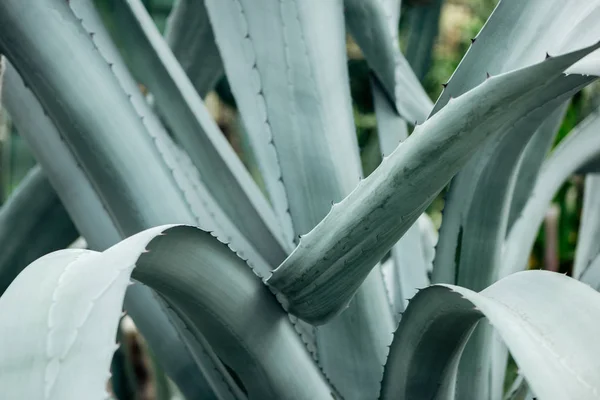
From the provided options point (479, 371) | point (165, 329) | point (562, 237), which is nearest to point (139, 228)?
point (165, 329)

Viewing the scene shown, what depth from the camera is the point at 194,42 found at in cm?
66

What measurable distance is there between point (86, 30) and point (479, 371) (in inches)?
12.8

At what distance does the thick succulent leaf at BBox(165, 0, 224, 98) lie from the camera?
25.1 inches

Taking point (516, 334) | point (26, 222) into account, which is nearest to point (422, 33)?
point (26, 222)

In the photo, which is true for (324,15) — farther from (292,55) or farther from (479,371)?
(479,371)

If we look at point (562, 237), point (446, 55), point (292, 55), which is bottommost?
point (562, 237)

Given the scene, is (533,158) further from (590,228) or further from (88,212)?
(88,212)

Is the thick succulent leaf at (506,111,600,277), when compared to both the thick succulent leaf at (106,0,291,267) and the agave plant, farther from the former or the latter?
the thick succulent leaf at (106,0,291,267)

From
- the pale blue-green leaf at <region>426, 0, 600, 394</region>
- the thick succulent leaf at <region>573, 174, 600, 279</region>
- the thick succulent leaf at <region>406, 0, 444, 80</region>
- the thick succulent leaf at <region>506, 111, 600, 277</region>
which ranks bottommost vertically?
the thick succulent leaf at <region>573, 174, 600, 279</region>

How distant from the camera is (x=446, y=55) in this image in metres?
3.42

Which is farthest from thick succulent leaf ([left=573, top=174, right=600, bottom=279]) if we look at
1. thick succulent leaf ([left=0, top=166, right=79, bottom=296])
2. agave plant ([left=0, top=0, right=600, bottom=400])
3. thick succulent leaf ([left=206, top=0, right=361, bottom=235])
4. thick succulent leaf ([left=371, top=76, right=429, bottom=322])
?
thick succulent leaf ([left=0, top=166, right=79, bottom=296])

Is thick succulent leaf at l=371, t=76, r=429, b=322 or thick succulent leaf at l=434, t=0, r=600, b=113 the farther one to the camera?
thick succulent leaf at l=371, t=76, r=429, b=322

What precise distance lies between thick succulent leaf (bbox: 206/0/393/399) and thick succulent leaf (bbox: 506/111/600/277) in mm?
151

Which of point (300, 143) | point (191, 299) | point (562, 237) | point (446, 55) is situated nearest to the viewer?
point (191, 299)
